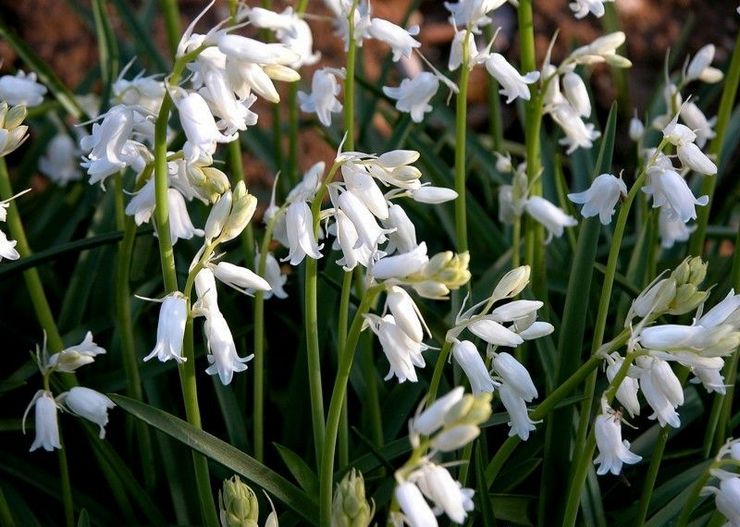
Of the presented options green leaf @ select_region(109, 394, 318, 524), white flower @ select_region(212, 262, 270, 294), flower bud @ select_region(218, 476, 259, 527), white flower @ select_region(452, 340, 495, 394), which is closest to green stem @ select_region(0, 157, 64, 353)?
green leaf @ select_region(109, 394, 318, 524)

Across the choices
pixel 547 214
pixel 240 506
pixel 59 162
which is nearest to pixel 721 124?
pixel 547 214

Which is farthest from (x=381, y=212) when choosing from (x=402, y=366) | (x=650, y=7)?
(x=650, y=7)

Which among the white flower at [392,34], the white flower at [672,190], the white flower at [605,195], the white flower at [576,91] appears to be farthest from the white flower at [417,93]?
the white flower at [672,190]

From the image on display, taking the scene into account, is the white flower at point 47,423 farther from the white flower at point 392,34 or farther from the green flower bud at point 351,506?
the white flower at point 392,34

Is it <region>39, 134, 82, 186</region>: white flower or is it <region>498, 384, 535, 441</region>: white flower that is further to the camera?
<region>39, 134, 82, 186</region>: white flower

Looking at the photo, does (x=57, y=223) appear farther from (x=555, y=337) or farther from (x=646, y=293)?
(x=646, y=293)

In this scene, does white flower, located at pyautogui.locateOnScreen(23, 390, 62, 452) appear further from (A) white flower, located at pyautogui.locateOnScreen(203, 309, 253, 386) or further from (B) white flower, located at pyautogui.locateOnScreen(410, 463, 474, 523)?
(B) white flower, located at pyautogui.locateOnScreen(410, 463, 474, 523)

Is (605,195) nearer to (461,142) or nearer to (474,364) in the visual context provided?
(461,142)
